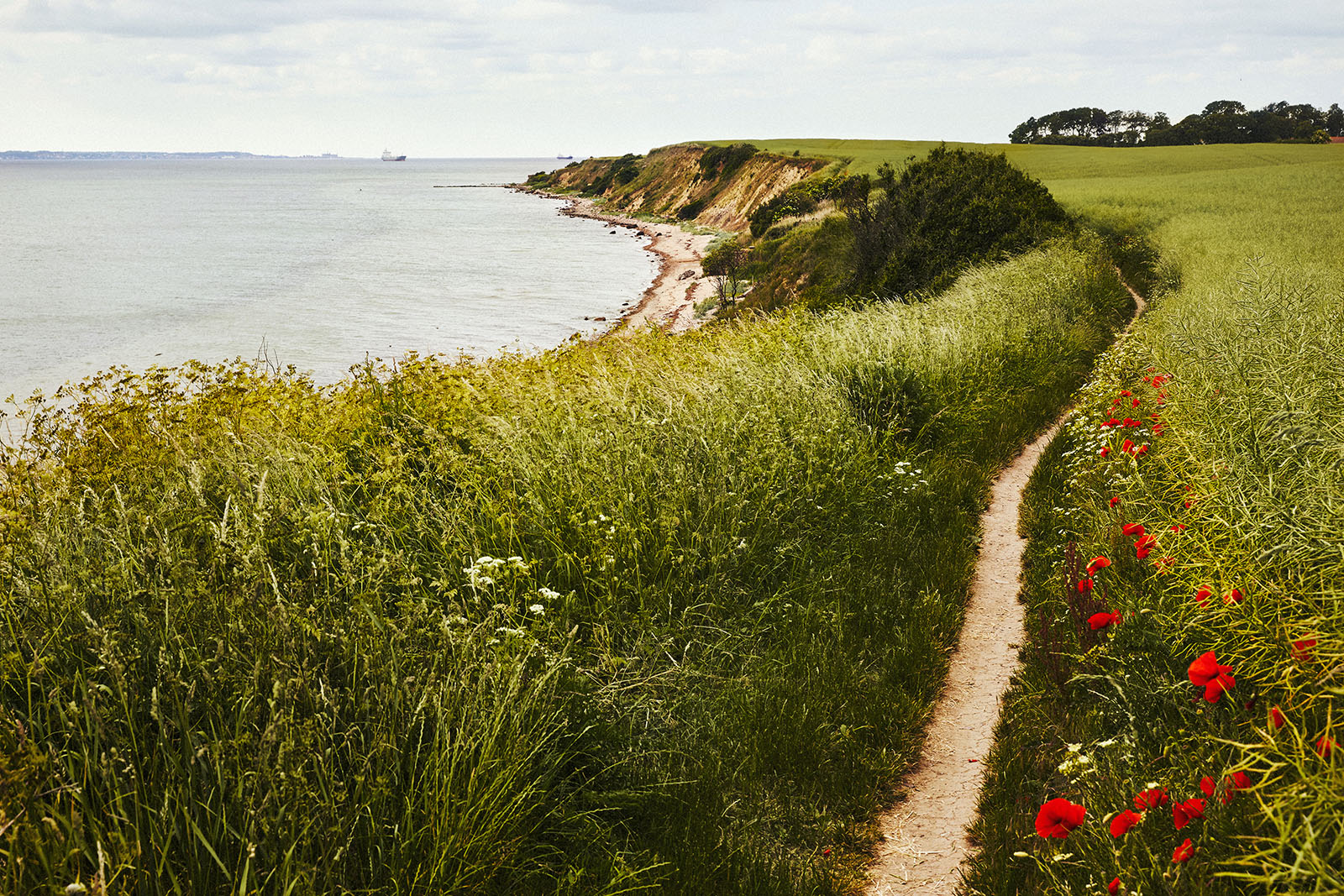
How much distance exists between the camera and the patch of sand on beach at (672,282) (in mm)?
33516

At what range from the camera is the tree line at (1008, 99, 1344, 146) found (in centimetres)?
7450

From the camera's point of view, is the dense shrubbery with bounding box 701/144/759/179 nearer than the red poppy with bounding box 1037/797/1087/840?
No

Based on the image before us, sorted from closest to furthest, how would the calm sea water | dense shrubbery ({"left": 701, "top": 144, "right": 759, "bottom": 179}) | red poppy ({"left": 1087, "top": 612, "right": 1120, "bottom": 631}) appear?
red poppy ({"left": 1087, "top": 612, "right": 1120, "bottom": 631}) < the calm sea water < dense shrubbery ({"left": 701, "top": 144, "right": 759, "bottom": 179})

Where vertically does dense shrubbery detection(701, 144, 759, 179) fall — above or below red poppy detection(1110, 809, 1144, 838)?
above

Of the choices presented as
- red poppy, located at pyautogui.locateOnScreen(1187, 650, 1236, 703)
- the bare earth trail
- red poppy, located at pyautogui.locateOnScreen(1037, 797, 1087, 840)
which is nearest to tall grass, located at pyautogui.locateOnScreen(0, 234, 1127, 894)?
the bare earth trail

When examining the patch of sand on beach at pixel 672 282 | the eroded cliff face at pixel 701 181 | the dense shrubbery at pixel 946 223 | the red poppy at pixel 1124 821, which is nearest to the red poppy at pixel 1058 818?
the red poppy at pixel 1124 821

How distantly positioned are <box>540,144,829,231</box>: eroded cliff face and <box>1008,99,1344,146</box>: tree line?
39.2 metres

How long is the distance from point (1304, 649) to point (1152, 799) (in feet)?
2.52

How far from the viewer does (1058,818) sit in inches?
109

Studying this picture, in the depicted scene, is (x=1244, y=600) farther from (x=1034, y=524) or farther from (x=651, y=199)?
(x=651, y=199)

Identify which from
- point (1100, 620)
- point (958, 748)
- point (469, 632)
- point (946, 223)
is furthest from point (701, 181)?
point (469, 632)

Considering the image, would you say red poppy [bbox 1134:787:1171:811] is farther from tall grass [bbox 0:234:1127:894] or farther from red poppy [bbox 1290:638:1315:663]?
tall grass [bbox 0:234:1127:894]

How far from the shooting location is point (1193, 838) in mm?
2891

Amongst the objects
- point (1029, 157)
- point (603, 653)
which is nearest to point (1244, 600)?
point (603, 653)
